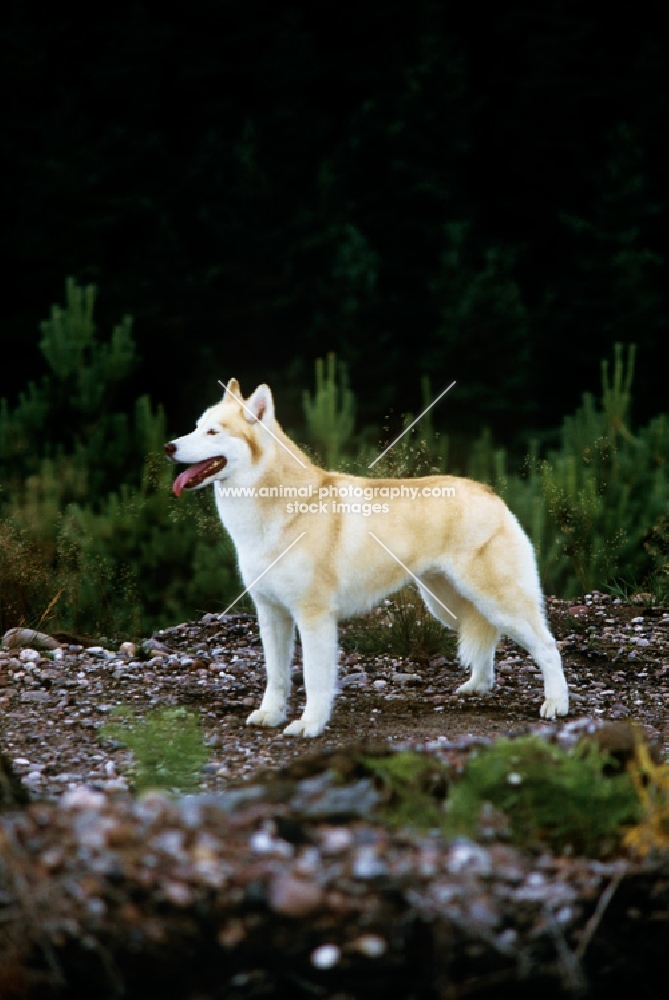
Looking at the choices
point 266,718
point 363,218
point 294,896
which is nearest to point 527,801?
point 294,896

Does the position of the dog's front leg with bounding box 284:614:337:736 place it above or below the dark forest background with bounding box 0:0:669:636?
below

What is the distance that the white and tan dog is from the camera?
5.00 metres

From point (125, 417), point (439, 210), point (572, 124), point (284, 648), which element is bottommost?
point (284, 648)

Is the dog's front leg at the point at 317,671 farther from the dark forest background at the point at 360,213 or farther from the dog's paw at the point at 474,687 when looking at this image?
the dark forest background at the point at 360,213

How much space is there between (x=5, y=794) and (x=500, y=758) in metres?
1.35

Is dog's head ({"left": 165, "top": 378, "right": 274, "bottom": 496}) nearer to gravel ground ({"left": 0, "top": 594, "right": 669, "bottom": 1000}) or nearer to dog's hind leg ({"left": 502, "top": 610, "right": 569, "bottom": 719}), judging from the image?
dog's hind leg ({"left": 502, "top": 610, "right": 569, "bottom": 719})

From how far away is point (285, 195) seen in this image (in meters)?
15.8

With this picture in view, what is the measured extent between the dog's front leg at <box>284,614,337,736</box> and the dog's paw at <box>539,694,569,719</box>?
1036mm

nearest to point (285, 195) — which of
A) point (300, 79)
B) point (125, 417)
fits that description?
point (300, 79)

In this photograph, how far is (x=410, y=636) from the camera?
656 cm

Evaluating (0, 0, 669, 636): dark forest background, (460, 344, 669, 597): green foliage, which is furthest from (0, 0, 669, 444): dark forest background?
(460, 344, 669, 597): green foliage

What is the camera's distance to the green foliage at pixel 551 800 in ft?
9.66

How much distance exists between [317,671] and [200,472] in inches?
38.1

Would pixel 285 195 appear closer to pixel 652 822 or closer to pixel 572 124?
pixel 572 124
